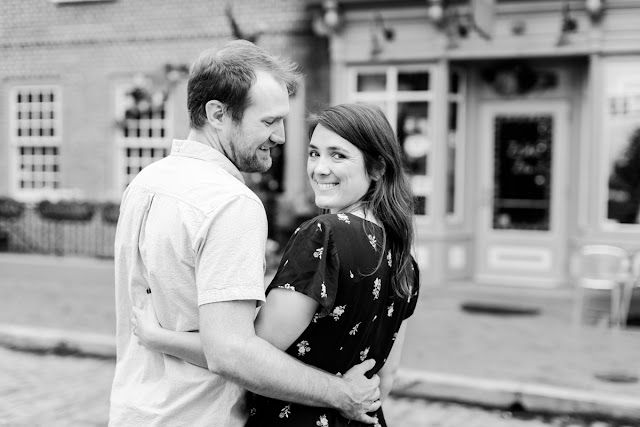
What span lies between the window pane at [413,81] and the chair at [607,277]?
345cm

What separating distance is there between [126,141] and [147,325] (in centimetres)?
1191

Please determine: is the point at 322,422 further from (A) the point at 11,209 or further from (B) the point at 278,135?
(A) the point at 11,209

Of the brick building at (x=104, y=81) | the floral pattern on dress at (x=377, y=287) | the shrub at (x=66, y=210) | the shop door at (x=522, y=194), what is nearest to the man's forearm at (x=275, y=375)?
the floral pattern on dress at (x=377, y=287)

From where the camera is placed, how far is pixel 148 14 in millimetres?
12938

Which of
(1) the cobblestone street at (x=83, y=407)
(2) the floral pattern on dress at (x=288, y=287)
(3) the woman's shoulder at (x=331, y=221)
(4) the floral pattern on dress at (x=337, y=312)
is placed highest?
(3) the woman's shoulder at (x=331, y=221)

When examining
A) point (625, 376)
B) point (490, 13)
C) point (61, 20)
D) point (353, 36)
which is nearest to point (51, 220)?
point (61, 20)

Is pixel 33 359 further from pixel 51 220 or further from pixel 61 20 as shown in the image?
pixel 61 20

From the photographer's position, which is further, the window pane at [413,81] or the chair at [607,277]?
the window pane at [413,81]

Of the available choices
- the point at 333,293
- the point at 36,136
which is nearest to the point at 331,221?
→ the point at 333,293

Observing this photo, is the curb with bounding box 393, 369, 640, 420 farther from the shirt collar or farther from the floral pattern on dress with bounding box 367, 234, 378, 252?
the shirt collar

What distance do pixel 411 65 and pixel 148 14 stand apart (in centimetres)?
475

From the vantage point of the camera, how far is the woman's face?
193 cm

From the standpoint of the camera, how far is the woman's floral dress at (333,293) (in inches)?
68.4

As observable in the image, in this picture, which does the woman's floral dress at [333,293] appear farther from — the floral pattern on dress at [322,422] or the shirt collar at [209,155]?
the shirt collar at [209,155]
